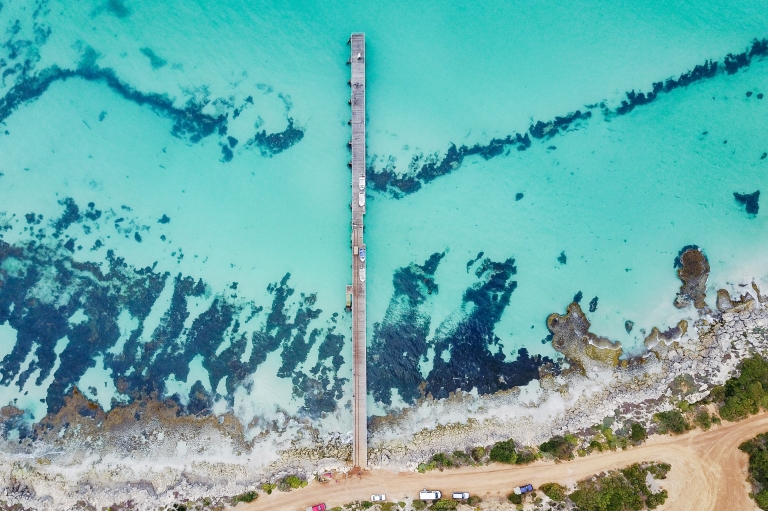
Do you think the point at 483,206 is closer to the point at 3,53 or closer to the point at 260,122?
the point at 260,122

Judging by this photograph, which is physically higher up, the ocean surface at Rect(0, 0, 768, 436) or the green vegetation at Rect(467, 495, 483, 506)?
the ocean surface at Rect(0, 0, 768, 436)

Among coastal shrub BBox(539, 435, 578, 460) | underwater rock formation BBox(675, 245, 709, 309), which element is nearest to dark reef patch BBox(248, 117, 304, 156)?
coastal shrub BBox(539, 435, 578, 460)

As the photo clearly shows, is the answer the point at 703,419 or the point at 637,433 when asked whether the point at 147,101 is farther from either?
the point at 703,419

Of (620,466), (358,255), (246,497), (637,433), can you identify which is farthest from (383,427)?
(637,433)

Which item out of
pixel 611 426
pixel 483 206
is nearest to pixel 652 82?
pixel 483 206

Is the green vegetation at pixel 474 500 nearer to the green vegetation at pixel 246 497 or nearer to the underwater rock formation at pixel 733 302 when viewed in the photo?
the green vegetation at pixel 246 497

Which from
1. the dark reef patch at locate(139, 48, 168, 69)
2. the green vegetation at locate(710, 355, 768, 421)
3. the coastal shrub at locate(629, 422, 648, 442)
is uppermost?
the dark reef patch at locate(139, 48, 168, 69)

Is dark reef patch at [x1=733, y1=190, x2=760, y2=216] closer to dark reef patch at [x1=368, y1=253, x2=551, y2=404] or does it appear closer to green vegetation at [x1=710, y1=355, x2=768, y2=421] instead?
green vegetation at [x1=710, y1=355, x2=768, y2=421]

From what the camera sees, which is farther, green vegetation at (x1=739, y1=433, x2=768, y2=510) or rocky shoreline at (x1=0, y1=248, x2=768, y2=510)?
rocky shoreline at (x1=0, y1=248, x2=768, y2=510)

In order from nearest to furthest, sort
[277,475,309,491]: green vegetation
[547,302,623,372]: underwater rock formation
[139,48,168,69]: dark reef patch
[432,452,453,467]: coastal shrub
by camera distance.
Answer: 1. [277,475,309,491]: green vegetation
2. [432,452,453,467]: coastal shrub
3. [547,302,623,372]: underwater rock formation
4. [139,48,168,69]: dark reef patch
